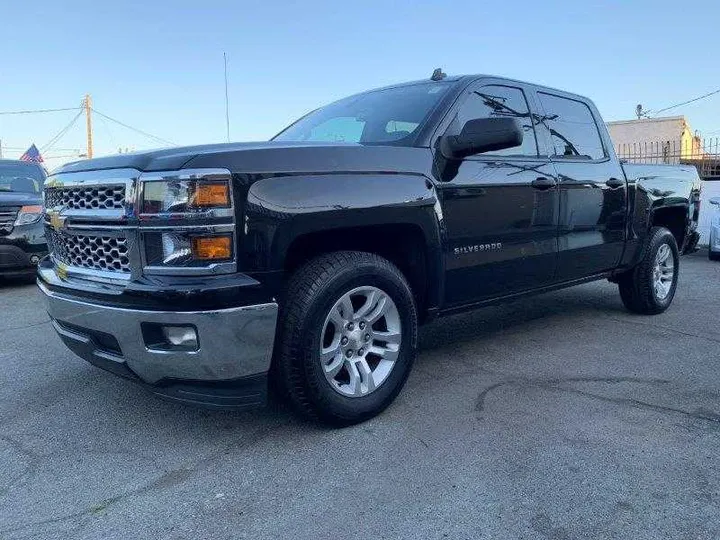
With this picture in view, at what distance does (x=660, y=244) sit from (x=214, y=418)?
4.38 meters

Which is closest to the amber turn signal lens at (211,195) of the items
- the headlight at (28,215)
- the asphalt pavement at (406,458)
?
the asphalt pavement at (406,458)

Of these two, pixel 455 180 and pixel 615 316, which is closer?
pixel 455 180

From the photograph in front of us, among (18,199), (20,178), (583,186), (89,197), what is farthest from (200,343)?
(20,178)

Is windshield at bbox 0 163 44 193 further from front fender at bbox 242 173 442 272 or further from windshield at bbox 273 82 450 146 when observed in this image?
front fender at bbox 242 173 442 272

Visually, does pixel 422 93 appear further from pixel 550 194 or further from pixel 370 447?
pixel 370 447

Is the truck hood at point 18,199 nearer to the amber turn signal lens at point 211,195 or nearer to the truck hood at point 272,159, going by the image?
the truck hood at point 272,159

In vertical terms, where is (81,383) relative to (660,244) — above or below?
below

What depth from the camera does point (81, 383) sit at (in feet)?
12.5

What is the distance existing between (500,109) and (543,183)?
579 mm

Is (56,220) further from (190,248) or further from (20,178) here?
(20,178)

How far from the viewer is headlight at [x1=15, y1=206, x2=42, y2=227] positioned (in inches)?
283

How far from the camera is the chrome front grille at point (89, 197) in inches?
108

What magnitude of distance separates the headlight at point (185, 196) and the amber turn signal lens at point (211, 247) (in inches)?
5.0

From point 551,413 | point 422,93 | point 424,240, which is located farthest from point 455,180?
point 551,413
